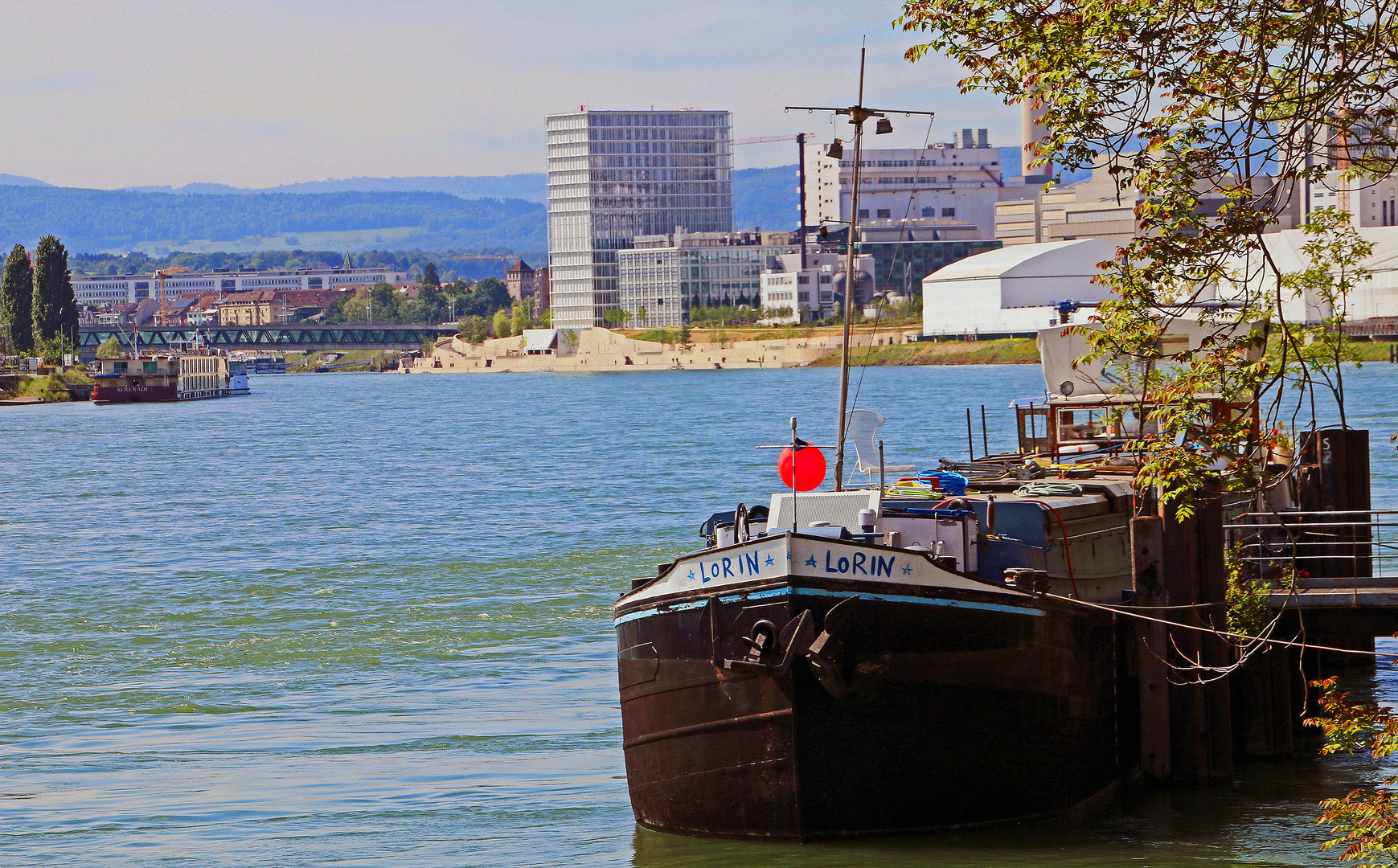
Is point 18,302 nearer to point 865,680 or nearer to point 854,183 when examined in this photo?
point 854,183

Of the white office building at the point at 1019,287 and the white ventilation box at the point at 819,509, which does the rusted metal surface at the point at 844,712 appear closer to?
the white ventilation box at the point at 819,509

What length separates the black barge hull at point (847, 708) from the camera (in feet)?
43.7

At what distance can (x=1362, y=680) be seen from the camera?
20797 mm

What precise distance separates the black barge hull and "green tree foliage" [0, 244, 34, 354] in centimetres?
15320

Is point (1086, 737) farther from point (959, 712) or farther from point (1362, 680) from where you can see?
point (1362, 680)

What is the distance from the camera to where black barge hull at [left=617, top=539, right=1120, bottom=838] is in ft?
43.7

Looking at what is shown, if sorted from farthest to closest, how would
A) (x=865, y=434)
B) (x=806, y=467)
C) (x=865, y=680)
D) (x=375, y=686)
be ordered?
(x=375, y=686) < (x=865, y=434) < (x=806, y=467) < (x=865, y=680)

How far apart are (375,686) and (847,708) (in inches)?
438

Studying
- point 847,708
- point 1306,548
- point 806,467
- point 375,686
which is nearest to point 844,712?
point 847,708

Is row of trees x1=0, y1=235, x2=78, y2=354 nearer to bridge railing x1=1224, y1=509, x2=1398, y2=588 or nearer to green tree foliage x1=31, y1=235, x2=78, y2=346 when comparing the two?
green tree foliage x1=31, y1=235, x2=78, y2=346

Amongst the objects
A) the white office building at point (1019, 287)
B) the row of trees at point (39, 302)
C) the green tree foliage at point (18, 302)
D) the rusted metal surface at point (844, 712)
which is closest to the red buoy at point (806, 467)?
the rusted metal surface at point (844, 712)

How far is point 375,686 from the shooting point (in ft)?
75.5

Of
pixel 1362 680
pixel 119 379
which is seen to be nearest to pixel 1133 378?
pixel 1362 680

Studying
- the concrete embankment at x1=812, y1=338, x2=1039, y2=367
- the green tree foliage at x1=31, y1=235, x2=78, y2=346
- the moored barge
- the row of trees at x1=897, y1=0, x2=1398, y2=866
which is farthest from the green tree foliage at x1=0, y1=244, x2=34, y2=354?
the row of trees at x1=897, y1=0, x2=1398, y2=866
